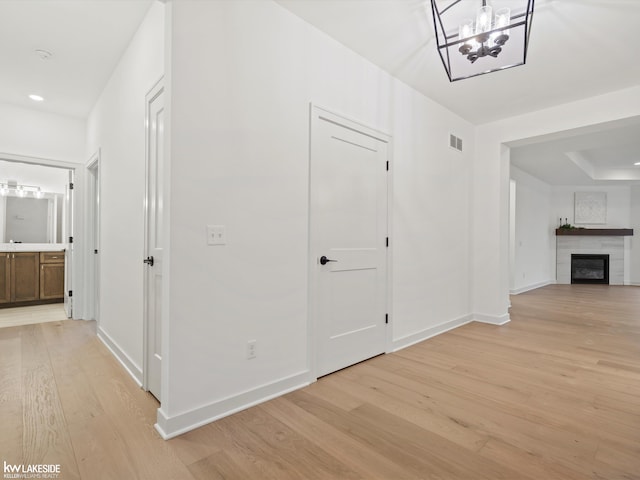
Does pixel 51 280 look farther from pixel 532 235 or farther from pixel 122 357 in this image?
pixel 532 235

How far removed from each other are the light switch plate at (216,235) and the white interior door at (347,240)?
74cm

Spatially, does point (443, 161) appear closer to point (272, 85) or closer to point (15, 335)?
point (272, 85)

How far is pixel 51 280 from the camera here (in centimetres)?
567

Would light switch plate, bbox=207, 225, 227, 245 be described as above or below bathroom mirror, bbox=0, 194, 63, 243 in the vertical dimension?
below

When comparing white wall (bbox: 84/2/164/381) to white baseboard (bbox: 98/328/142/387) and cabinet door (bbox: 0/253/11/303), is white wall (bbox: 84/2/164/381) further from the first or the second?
cabinet door (bbox: 0/253/11/303)

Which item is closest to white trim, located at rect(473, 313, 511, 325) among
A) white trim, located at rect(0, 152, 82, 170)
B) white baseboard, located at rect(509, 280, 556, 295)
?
white baseboard, located at rect(509, 280, 556, 295)

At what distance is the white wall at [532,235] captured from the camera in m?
7.33

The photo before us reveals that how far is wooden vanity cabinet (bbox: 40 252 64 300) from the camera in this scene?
5.61 meters

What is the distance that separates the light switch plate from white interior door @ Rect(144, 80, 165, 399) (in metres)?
0.42

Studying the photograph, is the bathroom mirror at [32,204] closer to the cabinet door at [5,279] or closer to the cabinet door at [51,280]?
the cabinet door at [51,280]

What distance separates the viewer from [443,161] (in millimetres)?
4074

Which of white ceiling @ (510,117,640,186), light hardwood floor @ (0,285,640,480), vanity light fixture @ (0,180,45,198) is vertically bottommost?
light hardwood floor @ (0,285,640,480)

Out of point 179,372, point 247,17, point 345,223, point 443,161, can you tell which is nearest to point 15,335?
point 179,372

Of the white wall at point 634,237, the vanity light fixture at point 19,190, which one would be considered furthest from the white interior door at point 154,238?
the white wall at point 634,237
